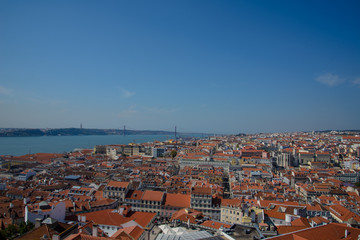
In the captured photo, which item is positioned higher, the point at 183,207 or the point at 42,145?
the point at 42,145

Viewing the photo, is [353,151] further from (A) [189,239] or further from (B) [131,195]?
(A) [189,239]

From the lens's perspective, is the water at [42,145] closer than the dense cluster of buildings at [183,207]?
No

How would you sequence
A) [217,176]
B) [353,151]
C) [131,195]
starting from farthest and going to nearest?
[353,151] < [217,176] < [131,195]

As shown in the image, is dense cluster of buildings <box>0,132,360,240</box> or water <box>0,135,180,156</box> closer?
dense cluster of buildings <box>0,132,360,240</box>

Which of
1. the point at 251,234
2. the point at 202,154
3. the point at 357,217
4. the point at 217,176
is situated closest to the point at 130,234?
the point at 251,234

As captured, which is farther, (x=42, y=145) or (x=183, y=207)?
(x=42, y=145)

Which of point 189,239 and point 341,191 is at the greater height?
point 189,239

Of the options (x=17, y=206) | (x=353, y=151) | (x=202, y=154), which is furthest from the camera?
(x=353, y=151)

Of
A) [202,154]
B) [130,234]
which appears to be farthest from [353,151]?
[130,234]

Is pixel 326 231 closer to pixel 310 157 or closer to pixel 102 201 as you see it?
pixel 102 201

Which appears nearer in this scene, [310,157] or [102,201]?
[102,201]
